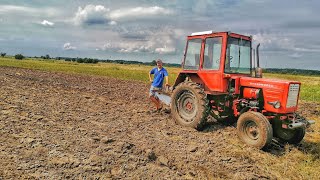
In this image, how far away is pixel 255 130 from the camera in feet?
25.3

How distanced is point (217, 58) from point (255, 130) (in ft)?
7.05

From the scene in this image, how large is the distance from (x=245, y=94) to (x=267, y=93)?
63 centimetres

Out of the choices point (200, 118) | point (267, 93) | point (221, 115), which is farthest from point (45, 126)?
point (267, 93)

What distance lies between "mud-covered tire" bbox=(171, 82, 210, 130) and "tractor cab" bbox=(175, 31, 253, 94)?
1.20 ft

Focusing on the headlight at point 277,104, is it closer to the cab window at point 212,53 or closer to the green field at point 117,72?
the cab window at point 212,53

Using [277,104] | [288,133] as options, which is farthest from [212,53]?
[288,133]

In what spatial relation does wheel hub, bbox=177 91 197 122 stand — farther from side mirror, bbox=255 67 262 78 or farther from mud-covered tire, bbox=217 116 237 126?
side mirror, bbox=255 67 262 78

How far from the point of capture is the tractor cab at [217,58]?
8.55m

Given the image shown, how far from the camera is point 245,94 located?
8.41m

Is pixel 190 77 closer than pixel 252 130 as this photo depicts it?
No

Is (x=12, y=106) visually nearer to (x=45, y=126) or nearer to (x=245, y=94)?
(x=45, y=126)

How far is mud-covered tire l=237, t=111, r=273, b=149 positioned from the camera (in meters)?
7.36

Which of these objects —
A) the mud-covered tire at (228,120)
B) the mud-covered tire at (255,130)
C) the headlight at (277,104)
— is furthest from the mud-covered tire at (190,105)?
the headlight at (277,104)

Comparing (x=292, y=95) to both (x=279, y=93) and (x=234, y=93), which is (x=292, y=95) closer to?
(x=279, y=93)
